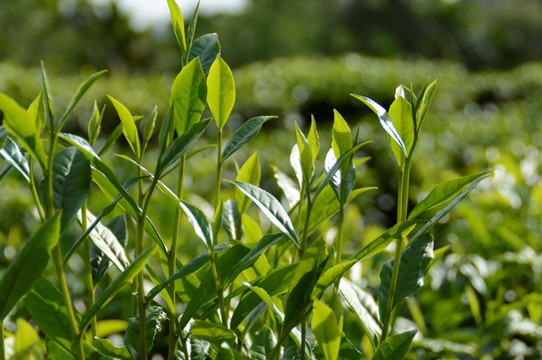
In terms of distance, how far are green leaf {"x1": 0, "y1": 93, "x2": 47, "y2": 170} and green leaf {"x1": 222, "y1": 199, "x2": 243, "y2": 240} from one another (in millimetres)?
429

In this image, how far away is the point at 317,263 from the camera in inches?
29.0

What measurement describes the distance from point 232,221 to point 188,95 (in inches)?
12.4

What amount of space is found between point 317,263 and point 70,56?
29.9 meters

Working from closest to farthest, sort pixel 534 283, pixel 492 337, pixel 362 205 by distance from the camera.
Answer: pixel 492 337 → pixel 534 283 → pixel 362 205

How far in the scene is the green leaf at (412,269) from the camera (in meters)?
0.85

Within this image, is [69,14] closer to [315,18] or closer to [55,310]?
[315,18]

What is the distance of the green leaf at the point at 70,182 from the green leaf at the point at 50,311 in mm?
117

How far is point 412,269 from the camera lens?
0.86m

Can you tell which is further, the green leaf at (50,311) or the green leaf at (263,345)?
the green leaf at (263,345)

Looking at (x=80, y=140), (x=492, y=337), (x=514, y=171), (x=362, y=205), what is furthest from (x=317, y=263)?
(x=362, y=205)

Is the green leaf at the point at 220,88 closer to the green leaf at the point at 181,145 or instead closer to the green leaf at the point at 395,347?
the green leaf at the point at 181,145

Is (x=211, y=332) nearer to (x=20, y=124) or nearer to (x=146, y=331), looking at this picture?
(x=146, y=331)

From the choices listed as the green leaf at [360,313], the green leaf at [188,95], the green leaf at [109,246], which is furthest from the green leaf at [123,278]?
the green leaf at [360,313]

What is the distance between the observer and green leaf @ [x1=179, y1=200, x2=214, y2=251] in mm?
736
